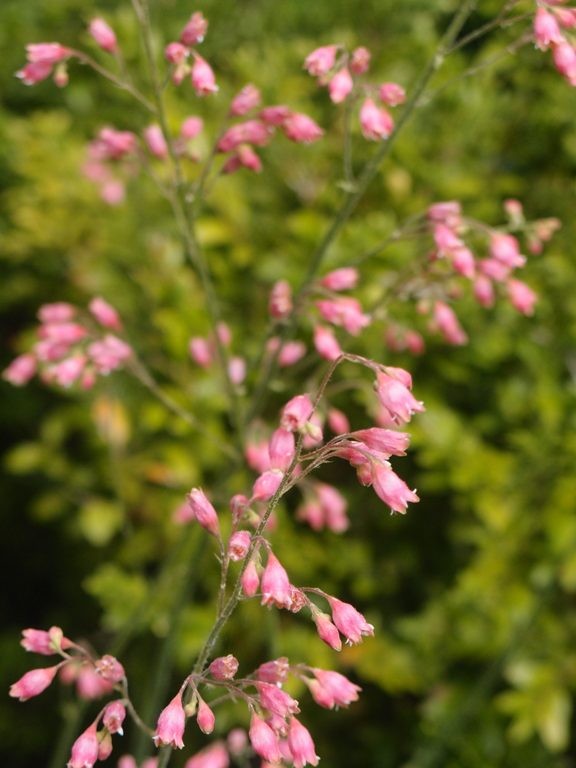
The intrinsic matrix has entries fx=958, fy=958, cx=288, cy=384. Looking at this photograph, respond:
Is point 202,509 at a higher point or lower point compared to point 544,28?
lower

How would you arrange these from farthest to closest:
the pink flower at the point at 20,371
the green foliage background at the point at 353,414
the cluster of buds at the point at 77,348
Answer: the green foliage background at the point at 353,414 < the pink flower at the point at 20,371 < the cluster of buds at the point at 77,348

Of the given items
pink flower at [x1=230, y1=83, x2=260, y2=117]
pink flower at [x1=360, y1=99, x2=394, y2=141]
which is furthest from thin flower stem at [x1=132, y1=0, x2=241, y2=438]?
pink flower at [x1=360, y1=99, x2=394, y2=141]

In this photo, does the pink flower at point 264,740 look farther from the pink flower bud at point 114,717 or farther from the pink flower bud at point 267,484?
the pink flower bud at point 267,484

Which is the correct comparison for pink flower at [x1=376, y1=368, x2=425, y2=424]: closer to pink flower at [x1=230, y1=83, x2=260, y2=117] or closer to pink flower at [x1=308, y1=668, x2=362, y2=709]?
pink flower at [x1=308, y1=668, x2=362, y2=709]

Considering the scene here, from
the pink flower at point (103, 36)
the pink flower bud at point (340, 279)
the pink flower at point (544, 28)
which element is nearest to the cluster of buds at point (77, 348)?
the pink flower bud at point (340, 279)

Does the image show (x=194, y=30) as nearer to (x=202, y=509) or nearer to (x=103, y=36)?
(x=103, y=36)

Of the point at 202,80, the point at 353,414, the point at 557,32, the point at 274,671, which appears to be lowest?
the point at 353,414

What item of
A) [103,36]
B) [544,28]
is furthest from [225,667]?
[103,36]
